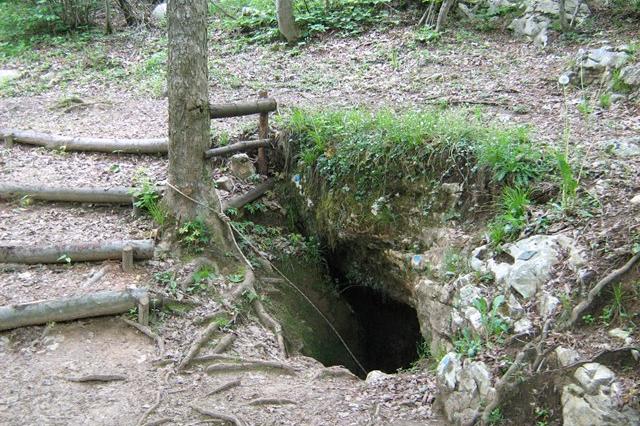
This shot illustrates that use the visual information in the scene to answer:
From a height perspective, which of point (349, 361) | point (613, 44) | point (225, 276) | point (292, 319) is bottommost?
point (349, 361)

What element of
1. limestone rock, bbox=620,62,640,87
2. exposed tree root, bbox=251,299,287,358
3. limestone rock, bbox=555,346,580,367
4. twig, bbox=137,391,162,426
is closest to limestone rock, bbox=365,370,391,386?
exposed tree root, bbox=251,299,287,358

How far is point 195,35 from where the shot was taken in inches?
235

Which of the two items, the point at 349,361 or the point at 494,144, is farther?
the point at 349,361

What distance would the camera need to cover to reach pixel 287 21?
1205 cm

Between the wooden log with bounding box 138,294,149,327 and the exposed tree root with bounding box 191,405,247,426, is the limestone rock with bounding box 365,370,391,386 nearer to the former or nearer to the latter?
the exposed tree root with bounding box 191,405,247,426

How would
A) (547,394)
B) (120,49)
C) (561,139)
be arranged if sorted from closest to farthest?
(547,394) < (561,139) < (120,49)

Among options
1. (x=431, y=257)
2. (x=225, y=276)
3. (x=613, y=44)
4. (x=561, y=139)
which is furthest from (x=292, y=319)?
(x=613, y=44)

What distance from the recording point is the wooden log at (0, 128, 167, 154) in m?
8.17

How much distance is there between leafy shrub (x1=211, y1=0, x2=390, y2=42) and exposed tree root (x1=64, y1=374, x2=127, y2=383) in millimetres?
9035

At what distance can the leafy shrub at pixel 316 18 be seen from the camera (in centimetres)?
1229

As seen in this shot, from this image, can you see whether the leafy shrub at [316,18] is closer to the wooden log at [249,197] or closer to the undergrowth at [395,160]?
the undergrowth at [395,160]

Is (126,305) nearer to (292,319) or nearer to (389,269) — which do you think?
(292,319)

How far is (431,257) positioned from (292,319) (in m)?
1.79

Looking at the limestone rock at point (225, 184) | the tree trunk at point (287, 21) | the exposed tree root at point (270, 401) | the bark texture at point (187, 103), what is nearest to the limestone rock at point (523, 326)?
the exposed tree root at point (270, 401)
